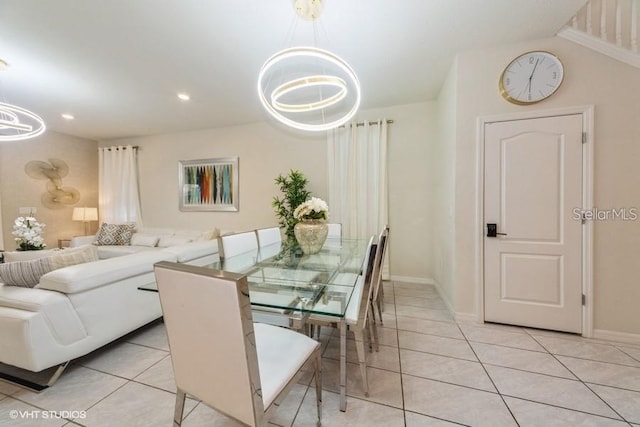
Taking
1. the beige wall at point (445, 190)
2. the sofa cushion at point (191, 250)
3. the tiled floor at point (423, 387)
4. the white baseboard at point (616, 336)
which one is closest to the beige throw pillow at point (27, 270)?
the tiled floor at point (423, 387)

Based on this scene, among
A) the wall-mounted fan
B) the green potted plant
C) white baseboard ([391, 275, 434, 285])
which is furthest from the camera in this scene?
the wall-mounted fan

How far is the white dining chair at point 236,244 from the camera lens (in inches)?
87.1

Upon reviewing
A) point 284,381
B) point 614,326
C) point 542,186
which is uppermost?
point 542,186

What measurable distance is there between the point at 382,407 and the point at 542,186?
2.23 meters

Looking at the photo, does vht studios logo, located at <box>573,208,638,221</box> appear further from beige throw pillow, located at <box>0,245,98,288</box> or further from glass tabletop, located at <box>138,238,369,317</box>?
beige throw pillow, located at <box>0,245,98,288</box>

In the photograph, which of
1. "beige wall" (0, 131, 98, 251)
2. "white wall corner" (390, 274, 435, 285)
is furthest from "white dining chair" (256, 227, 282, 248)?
"beige wall" (0, 131, 98, 251)

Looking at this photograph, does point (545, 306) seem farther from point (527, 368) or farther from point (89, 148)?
point (89, 148)

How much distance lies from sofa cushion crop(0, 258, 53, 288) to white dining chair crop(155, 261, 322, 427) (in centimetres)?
148

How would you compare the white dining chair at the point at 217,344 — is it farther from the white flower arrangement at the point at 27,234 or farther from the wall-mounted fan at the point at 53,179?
the wall-mounted fan at the point at 53,179

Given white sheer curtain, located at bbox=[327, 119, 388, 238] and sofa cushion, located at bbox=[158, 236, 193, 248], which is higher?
white sheer curtain, located at bbox=[327, 119, 388, 238]

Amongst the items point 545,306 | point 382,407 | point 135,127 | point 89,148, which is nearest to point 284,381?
point 382,407

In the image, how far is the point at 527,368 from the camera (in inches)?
67.0

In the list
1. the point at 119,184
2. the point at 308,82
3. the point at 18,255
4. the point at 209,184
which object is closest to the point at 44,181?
the point at 119,184

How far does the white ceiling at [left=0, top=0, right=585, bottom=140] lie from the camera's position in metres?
1.77
